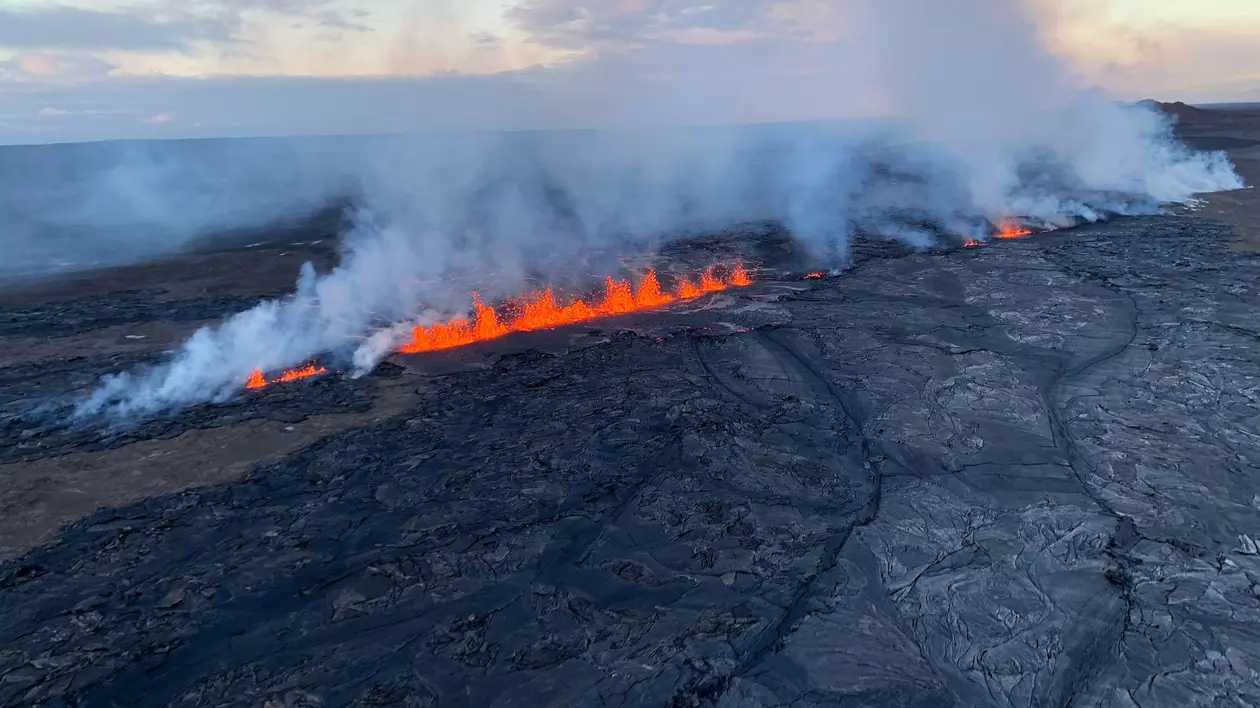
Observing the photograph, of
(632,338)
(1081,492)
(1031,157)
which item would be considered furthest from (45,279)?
(1031,157)

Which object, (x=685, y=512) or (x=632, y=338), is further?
(x=632, y=338)

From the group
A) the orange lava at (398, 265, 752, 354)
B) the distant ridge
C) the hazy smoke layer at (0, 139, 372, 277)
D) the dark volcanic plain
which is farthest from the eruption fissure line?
the distant ridge

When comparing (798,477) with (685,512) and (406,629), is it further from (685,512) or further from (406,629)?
(406,629)

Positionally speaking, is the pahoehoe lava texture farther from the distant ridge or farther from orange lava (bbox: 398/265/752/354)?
the distant ridge

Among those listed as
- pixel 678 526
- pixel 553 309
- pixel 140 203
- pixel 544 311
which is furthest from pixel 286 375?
pixel 140 203

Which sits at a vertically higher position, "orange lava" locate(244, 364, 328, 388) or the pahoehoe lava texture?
"orange lava" locate(244, 364, 328, 388)

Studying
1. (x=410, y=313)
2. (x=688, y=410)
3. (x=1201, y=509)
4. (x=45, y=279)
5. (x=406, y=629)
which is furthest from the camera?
(x=45, y=279)

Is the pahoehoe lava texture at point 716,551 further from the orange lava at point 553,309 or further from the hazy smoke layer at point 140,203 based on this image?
the hazy smoke layer at point 140,203

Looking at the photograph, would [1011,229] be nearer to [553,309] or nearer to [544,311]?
[553,309]
